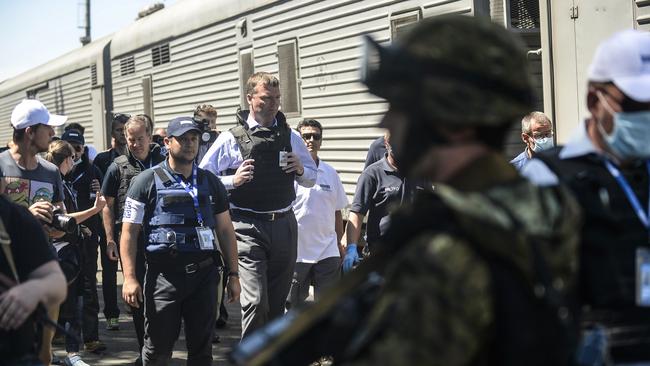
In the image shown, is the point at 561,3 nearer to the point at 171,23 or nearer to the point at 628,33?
the point at 628,33

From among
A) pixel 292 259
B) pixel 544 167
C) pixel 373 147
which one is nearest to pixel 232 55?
pixel 373 147

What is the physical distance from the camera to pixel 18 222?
356 centimetres

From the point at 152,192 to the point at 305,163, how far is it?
1.67 m

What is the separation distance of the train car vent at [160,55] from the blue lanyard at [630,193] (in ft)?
49.0

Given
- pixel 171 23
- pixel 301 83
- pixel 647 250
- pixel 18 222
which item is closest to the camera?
pixel 647 250

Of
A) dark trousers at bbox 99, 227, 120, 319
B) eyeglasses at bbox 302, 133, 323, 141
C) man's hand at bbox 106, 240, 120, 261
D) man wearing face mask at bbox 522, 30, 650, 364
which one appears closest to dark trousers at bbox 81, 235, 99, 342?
man's hand at bbox 106, 240, 120, 261

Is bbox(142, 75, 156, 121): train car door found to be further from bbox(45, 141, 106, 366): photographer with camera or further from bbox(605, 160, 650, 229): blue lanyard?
bbox(605, 160, 650, 229): blue lanyard

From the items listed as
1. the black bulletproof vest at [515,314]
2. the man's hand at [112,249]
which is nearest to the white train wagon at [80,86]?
the man's hand at [112,249]

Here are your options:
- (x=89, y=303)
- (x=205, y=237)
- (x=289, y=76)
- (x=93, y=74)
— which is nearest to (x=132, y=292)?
(x=205, y=237)

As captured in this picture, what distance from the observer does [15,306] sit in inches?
130

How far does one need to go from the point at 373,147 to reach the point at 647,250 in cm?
620

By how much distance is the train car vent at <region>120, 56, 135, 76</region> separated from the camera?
65.0 ft

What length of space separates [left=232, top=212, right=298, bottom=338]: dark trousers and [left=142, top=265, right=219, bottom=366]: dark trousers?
83cm

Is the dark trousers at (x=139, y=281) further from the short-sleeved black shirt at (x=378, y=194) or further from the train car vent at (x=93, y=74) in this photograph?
the train car vent at (x=93, y=74)
